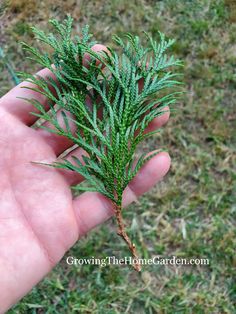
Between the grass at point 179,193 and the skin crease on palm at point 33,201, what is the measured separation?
0.70 metres

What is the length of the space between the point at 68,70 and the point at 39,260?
831mm

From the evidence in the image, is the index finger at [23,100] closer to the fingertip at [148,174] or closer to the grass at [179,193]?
the fingertip at [148,174]

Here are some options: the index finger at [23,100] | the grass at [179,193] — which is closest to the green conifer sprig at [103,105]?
the index finger at [23,100]

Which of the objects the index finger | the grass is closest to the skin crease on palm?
the index finger

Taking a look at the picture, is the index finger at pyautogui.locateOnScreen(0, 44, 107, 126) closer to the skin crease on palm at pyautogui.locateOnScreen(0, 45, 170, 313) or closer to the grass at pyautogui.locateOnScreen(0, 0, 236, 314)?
the skin crease on palm at pyautogui.locateOnScreen(0, 45, 170, 313)

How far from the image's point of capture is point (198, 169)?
2.87 meters

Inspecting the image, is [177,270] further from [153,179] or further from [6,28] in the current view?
[6,28]

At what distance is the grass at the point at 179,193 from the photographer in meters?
2.59

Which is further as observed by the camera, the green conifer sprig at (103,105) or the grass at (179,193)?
the grass at (179,193)

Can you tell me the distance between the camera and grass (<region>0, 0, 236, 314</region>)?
259cm

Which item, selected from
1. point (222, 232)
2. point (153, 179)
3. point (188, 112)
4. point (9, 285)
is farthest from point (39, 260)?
point (188, 112)

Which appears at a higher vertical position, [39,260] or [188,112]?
[188,112]

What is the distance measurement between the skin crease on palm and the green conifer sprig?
0.07 m

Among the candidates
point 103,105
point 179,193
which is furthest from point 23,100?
point 179,193
